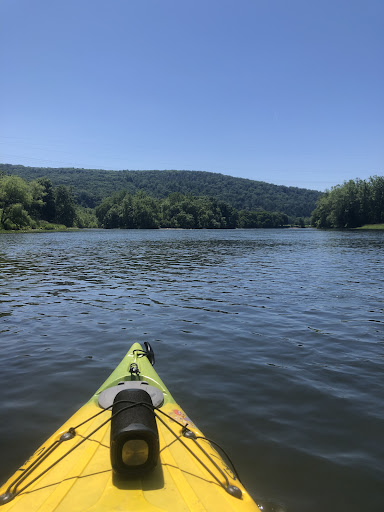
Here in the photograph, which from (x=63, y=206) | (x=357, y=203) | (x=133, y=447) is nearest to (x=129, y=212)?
(x=63, y=206)

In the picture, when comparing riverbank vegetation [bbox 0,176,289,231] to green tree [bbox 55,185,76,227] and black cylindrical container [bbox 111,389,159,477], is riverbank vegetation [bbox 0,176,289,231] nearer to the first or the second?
green tree [bbox 55,185,76,227]

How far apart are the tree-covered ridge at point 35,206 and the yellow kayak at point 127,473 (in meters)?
87.3

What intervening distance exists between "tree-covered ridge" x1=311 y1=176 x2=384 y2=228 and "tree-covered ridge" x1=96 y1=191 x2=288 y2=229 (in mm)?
54472

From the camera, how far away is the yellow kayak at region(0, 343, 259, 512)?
122 inches

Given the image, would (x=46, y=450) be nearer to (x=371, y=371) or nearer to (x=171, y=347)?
(x=171, y=347)

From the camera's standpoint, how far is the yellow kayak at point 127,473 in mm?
3109

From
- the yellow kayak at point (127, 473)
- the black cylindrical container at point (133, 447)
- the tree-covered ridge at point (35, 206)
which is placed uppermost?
the tree-covered ridge at point (35, 206)

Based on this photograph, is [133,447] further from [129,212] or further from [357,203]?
[129,212]

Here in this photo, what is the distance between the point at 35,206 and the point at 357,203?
100 metres

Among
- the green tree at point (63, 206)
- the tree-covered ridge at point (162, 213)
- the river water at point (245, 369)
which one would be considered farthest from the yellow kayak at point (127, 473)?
the tree-covered ridge at point (162, 213)

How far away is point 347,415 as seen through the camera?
5789 millimetres

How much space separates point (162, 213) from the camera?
164 m

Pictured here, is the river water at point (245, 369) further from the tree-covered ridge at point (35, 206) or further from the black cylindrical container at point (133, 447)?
the tree-covered ridge at point (35, 206)

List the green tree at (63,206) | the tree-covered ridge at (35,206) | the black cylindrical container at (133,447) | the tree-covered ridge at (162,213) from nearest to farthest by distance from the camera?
the black cylindrical container at (133,447), the tree-covered ridge at (35,206), the green tree at (63,206), the tree-covered ridge at (162,213)
